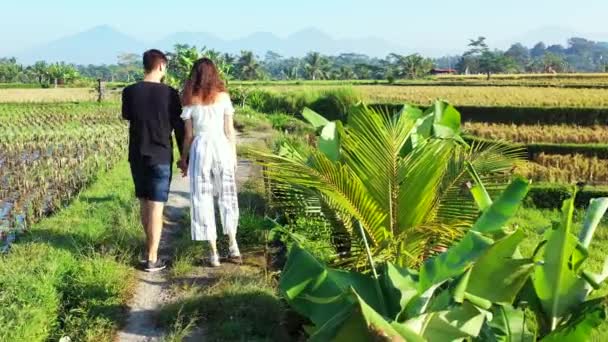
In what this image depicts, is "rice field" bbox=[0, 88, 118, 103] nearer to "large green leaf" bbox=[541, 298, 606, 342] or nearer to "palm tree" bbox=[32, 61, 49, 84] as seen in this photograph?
"palm tree" bbox=[32, 61, 49, 84]

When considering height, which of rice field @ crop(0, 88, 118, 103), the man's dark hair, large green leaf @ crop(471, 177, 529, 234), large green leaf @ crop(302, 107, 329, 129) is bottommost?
rice field @ crop(0, 88, 118, 103)

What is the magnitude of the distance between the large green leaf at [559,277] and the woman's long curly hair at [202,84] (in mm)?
2454

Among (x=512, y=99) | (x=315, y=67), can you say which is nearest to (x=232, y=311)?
(x=512, y=99)

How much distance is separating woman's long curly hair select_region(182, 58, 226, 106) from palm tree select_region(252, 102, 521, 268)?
3.64ft

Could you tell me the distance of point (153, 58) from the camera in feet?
14.7

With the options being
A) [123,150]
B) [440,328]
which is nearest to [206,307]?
[440,328]

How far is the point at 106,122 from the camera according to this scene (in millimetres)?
18094

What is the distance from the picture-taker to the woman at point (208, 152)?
4.49m

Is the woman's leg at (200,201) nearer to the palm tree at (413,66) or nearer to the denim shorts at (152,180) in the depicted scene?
the denim shorts at (152,180)

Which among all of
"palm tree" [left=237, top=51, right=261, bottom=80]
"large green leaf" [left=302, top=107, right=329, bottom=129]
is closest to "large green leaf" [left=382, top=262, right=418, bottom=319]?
"large green leaf" [left=302, top=107, right=329, bottom=129]

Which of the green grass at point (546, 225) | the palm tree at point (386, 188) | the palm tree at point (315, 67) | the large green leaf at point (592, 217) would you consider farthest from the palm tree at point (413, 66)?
the large green leaf at point (592, 217)

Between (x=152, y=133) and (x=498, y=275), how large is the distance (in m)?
2.72

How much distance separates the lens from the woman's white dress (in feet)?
14.9

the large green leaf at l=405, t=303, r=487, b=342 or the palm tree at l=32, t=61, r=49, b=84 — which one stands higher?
the large green leaf at l=405, t=303, r=487, b=342
